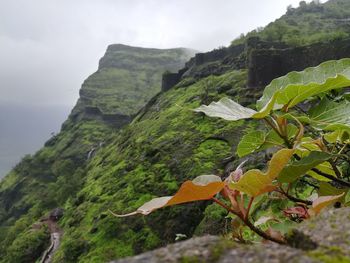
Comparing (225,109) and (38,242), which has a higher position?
(225,109)

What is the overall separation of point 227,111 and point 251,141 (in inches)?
7.7

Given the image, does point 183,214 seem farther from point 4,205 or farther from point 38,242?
point 4,205

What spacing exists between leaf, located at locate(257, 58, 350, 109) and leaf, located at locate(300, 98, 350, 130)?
0.06 metres

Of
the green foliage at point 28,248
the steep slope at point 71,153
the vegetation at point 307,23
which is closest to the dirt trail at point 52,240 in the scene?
the green foliage at point 28,248

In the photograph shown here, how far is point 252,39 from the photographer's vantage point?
1291 inches

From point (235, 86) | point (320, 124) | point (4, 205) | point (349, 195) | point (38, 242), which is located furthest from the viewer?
point (4, 205)

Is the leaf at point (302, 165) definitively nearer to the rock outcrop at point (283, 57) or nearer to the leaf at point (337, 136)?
the leaf at point (337, 136)

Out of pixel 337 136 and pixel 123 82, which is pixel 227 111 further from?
pixel 123 82

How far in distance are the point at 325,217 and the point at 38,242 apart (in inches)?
963

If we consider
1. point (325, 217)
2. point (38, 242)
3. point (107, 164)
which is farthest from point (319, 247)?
point (107, 164)

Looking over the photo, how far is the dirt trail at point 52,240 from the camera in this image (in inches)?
819

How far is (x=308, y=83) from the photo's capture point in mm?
1058

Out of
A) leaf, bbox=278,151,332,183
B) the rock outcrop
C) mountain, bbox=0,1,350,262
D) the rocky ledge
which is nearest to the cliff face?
mountain, bbox=0,1,350,262

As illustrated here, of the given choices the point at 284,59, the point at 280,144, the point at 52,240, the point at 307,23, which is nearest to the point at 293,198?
the point at 280,144
